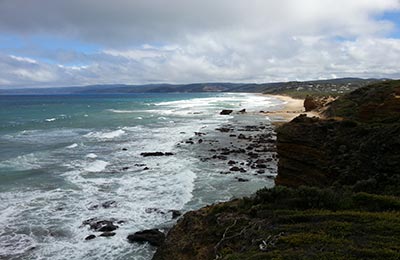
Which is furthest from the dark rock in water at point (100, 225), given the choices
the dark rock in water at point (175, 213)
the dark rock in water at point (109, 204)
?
the dark rock in water at point (175, 213)

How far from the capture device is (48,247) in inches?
627

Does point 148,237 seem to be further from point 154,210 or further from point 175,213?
point 154,210

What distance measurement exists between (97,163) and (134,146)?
376 inches

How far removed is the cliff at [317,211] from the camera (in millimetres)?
7641

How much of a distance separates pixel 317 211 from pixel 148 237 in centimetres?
875

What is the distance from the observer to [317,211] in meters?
9.56

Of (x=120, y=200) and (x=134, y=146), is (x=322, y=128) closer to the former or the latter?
(x=120, y=200)

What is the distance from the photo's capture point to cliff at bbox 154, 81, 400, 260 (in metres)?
7.64

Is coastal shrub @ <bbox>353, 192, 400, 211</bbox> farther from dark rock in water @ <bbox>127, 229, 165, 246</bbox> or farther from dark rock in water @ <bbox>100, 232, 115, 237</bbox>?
dark rock in water @ <bbox>100, 232, 115, 237</bbox>

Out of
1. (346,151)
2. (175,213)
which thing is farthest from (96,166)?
(346,151)

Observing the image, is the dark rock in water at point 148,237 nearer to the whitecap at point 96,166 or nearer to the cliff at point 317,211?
the cliff at point 317,211

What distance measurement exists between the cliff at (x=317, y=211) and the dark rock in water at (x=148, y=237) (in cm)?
476

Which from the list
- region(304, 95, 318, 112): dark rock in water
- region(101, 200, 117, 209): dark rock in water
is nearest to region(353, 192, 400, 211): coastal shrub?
region(101, 200, 117, 209): dark rock in water

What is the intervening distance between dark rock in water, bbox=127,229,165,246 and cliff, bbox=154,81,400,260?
476cm
